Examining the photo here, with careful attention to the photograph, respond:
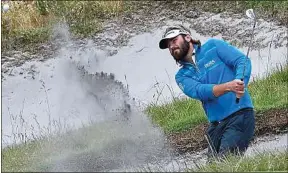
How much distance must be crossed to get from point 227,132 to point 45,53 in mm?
8929

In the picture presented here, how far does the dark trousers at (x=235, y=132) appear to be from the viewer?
5789 mm

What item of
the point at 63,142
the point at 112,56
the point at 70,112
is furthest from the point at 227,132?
the point at 112,56

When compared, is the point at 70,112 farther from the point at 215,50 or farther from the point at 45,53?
the point at 215,50

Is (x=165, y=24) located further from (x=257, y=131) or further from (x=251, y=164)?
(x=251, y=164)

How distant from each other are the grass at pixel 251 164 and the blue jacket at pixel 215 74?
0.64 meters

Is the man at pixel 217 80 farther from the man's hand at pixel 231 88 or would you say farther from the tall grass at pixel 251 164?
the tall grass at pixel 251 164

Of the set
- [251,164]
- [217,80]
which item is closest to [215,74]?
[217,80]

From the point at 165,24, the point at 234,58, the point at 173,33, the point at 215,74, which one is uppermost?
the point at 165,24

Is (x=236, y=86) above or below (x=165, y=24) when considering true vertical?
below

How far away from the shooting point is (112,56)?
46.1 ft

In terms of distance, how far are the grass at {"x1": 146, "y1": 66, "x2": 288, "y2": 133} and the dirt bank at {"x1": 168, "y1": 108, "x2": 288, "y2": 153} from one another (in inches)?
5.6

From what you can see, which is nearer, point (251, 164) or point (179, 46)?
point (251, 164)

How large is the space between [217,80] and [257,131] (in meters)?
2.87

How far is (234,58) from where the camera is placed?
5.84 m
